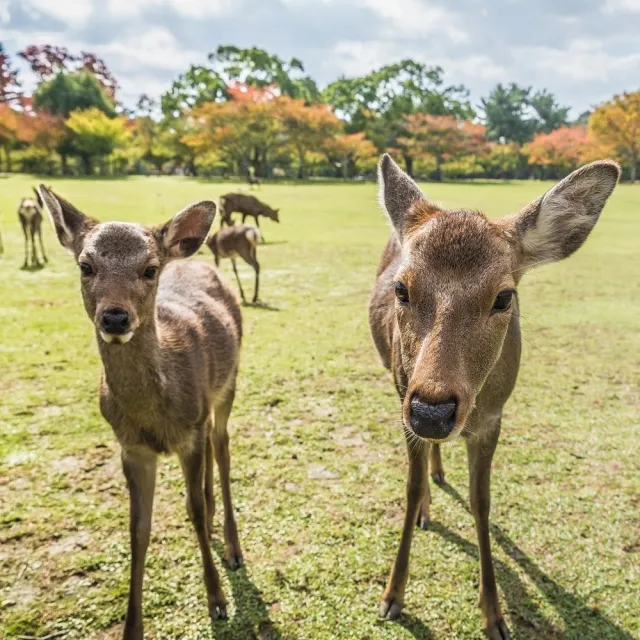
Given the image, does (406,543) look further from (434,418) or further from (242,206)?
(242,206)

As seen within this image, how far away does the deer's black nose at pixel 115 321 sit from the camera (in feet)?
9.06

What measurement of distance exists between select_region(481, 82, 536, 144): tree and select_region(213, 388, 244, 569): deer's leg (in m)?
87.8

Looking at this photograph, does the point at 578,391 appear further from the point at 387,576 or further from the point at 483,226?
the point at 483,226

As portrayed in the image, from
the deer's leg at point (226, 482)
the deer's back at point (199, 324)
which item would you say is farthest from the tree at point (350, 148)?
the deer's leg at point (226, 482)

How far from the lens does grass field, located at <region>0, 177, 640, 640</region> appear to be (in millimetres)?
3123

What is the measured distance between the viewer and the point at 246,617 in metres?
3.12

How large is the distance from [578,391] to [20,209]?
505 inches

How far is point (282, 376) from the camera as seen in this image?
21.1ft

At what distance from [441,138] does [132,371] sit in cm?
5879

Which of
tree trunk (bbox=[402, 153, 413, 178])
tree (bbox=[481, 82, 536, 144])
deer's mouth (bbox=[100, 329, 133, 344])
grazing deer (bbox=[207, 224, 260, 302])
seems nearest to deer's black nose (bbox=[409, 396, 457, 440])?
deer's mouth (bbox=[100, 329, 133, 344])

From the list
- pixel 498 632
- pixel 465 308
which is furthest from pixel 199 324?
pixel 498 632

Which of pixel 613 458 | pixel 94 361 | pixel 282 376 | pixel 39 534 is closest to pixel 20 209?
pixel 94 361

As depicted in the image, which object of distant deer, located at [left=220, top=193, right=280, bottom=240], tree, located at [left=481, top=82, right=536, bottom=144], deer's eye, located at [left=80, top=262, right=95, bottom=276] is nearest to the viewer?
deer's eye, located at [left=80, top=262, right=95, bottom=276]

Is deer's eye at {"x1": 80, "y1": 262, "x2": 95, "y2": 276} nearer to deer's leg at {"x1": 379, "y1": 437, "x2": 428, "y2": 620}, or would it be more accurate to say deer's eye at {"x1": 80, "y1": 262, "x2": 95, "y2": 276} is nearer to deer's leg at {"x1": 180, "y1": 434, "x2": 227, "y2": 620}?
deer's leg at {"x1": 180, "y1": 434, "x2": 227, "y2": 620}
